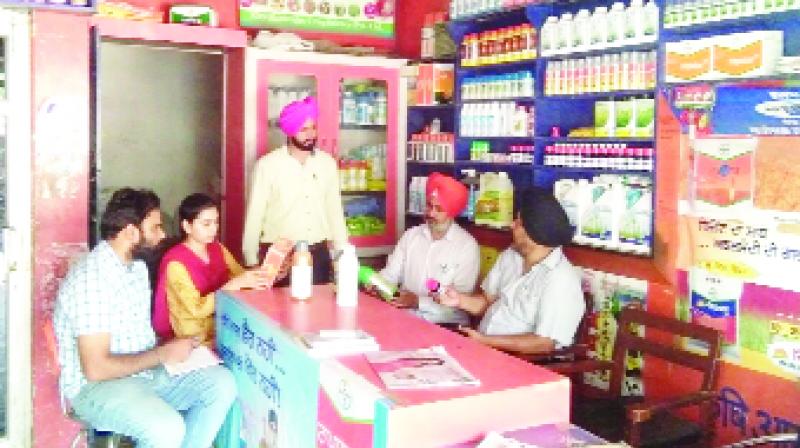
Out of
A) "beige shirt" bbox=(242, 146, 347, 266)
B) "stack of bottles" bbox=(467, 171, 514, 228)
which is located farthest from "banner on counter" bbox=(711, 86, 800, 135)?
"beige shirt" bbox=(242, 146, 347, 266)

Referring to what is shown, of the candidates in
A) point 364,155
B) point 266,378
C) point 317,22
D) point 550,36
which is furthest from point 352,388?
point 317,22

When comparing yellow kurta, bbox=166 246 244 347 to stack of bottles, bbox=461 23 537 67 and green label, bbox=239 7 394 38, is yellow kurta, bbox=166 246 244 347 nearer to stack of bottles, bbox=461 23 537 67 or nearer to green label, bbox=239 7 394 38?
stack of bottles, bbox=461 23 537 67

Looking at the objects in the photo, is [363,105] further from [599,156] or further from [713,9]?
[713,9]

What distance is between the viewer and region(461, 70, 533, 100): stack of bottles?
Answer: 15.2ft

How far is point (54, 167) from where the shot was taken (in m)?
3.93

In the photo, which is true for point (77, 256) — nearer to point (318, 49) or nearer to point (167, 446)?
point (167, 446)

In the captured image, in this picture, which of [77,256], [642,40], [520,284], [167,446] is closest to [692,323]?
[520,284]

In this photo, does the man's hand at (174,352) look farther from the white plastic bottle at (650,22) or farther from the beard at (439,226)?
the white plastic bottle at (650,22)

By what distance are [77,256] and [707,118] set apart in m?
2.96

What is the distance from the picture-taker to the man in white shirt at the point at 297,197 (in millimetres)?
4711

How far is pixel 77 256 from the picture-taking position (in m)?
3.99

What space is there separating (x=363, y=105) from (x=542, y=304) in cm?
255

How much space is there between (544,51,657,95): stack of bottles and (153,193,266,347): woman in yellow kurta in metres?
1.88

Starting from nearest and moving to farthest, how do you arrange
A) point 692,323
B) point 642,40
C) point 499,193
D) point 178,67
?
point 692,323 < point 642,40 < point 499,193 < point 178,67
